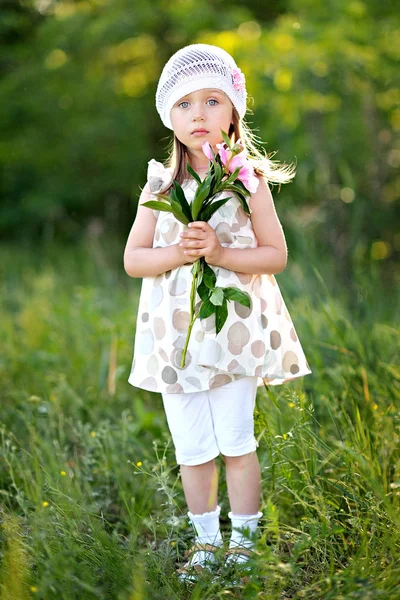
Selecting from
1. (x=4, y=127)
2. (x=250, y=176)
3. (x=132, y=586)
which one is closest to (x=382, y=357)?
(x=250, y=176)

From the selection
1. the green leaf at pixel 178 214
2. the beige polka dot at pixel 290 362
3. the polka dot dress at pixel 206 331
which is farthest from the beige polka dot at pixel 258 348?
the green leaf at pixel 178 214

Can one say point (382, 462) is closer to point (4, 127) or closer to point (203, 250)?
point (203, 250)

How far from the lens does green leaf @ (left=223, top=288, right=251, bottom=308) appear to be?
6.46 ft

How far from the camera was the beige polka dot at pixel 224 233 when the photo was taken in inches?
85.5

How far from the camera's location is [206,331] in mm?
2139

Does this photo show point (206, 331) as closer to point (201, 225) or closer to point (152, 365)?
point (152, 365)

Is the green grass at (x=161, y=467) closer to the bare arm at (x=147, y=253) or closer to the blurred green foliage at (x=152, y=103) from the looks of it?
the bare arm at (x=147, y=253)

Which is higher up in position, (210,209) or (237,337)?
(210,209)

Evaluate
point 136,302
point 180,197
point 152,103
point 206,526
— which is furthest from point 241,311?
point 152,103

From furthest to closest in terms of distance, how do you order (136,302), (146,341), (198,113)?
1. (136,302)
2. (146,341)
3. (198,113)

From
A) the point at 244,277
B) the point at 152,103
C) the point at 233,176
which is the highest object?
the point at 152,103

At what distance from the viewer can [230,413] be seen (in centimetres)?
222

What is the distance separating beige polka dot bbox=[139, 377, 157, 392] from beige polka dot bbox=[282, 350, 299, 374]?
402mm

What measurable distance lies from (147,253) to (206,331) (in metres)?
0.30
